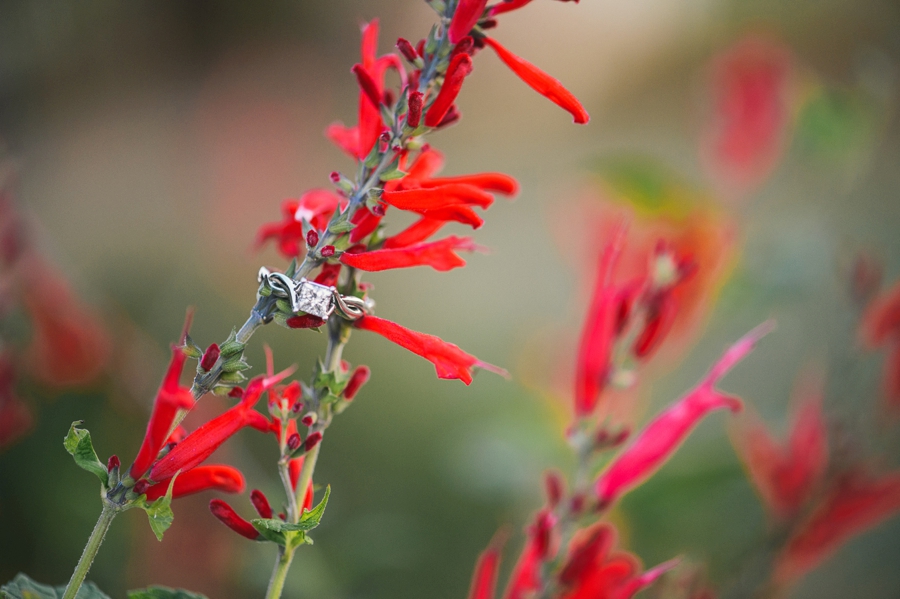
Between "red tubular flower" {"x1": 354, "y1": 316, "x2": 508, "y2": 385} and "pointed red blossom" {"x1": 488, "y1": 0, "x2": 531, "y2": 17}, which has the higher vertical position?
"pointed red blossom" {"x1": 488, "y1": 0, "x2": 531, "y2": 17}

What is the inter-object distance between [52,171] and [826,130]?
1476 mm

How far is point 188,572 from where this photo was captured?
81 centimetres

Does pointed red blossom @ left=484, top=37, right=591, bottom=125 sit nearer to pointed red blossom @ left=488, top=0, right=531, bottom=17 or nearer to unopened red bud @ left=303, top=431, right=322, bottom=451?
pointed red blossom @ left=488, top=0, right=531, bottom=17

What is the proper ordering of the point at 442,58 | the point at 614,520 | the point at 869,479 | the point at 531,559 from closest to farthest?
the point at 442,58 → the point at 531,559 → the point at 869,479 → the point at 614,520

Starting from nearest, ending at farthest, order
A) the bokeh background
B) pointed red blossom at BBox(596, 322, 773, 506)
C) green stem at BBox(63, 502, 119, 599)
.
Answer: green stem at BBox(63, 502, 119, 599), pointed red blossom at BBox(596, 322, 773, 506), the bokeh background

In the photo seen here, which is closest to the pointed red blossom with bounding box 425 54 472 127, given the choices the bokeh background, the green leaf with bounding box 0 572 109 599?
the green leaf with bounding box 0 572 109 599

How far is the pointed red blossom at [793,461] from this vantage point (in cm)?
58

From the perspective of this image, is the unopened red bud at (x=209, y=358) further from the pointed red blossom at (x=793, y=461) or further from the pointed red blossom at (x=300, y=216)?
the pointed red blossom at (x=793, y=461)

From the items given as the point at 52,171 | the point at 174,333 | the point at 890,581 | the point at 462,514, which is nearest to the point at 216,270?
the point at 174,333

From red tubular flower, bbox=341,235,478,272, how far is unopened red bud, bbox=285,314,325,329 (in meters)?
0.03

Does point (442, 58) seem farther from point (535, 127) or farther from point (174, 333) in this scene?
point (535, 127)

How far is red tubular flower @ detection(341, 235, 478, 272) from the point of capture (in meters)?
0.25

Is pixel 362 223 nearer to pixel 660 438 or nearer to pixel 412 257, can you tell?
pixel 412 257

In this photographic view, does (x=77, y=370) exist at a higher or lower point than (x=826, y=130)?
lower
